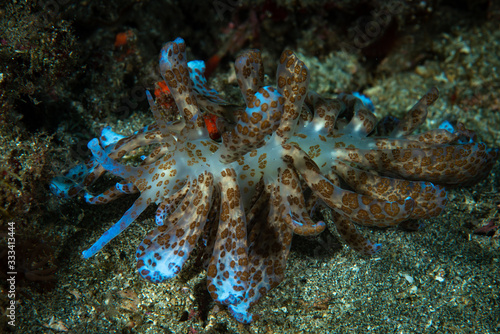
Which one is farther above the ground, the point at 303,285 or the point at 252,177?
the point at 252,177

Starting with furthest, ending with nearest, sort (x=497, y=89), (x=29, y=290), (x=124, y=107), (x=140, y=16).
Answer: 1. (x=497, y=89)
2. (x=140, y=16)
3. (x=124, y=107)
4. (x=29, y=290)

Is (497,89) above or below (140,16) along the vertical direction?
below

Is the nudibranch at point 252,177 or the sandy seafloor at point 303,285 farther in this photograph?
the sandy seafloor at point 303,285

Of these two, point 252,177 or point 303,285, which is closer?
point 252,177

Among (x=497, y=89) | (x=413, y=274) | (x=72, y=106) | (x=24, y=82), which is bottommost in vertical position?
(x=497, y=89)

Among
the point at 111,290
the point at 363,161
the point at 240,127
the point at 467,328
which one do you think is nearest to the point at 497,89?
the point at 363,161

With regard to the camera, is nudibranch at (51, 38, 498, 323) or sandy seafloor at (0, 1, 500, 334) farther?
sandy seafloor at (0, 1, 500, 334)

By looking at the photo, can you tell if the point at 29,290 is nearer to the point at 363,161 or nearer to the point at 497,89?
the point at 363,161

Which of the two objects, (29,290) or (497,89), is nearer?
(29,290)
